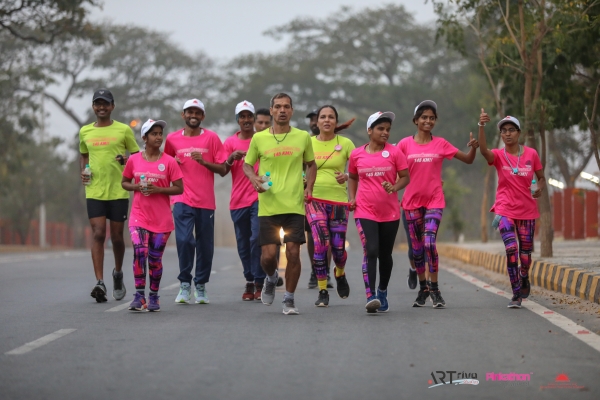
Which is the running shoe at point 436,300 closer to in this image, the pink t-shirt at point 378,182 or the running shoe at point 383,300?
the running shoe at point 383,300

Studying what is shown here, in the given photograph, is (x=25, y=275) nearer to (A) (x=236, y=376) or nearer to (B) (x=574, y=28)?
(B) (x=574, y=28)

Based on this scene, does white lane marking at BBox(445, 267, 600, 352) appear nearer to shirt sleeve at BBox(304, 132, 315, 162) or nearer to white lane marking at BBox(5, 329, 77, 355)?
shirt sleeve at BBox(304, 132, 315, 162)

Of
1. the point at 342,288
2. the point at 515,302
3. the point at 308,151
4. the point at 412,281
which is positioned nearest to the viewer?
the point at 308,151

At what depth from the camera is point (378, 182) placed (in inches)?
408

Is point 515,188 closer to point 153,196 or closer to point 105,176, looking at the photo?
point 153,196

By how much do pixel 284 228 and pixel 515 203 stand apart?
2358 mm

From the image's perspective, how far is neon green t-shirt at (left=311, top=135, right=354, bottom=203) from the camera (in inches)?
436

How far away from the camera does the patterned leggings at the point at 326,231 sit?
422 inches

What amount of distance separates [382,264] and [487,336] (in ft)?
7.56

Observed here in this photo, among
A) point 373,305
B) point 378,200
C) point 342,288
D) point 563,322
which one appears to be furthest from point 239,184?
point 563,322

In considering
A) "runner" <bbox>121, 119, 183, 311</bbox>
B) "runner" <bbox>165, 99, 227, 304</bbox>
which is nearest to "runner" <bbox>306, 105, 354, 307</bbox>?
"runner" <bbox>165, 99, 227, 304</bbox>

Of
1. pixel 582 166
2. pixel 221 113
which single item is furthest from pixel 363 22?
pixel 582 166

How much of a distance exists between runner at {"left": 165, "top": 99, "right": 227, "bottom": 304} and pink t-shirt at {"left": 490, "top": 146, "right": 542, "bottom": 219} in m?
2.81

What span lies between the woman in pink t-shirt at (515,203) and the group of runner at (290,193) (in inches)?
0.5
